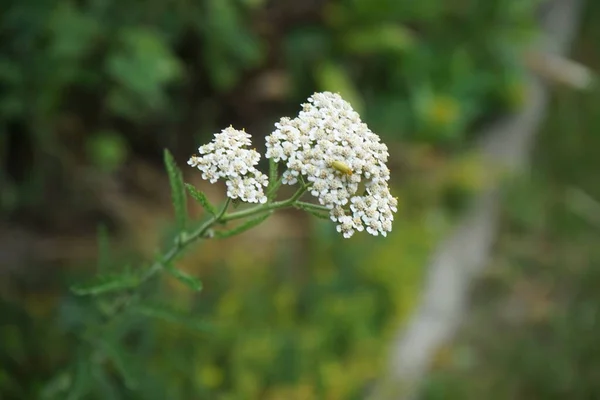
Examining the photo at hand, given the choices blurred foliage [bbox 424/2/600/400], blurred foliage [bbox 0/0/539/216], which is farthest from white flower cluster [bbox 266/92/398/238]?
blurred foliage [bbox 424/2/600/400]

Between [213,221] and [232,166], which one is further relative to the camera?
[213,221]

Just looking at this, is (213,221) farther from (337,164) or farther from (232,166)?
(337,164)

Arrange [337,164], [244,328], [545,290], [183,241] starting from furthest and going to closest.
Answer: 1. [545,290]
2. [244,328]
3. [183,241]
4. [337,164]

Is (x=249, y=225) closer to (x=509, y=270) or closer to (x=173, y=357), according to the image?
(x=173, y=357)

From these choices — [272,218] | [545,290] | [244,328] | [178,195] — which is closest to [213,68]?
[272,218]

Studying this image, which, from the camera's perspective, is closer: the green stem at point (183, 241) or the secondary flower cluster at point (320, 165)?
the secondary flower cluster at point (320, 165)

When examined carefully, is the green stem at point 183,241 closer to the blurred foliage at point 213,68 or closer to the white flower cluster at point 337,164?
the white flower cluster at point 337,164

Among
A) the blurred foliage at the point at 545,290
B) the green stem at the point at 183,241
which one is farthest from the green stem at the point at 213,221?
the blurred foliage at the point at 545,290

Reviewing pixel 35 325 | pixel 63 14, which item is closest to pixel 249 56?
pixel 63 14
